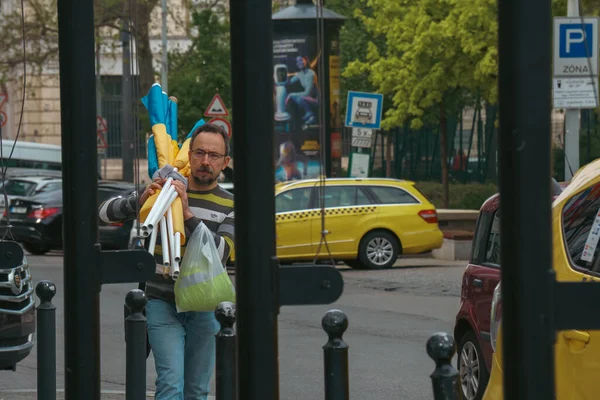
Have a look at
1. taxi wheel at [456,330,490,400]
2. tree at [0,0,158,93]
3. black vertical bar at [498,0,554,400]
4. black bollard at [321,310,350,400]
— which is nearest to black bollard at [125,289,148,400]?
black bollard at [321,310,350,400]

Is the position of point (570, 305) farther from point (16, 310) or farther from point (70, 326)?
point (16, 310)

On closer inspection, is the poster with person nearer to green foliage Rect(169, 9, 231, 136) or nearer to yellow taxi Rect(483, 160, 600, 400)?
green foliage Rect(169, 9, 231, 136)

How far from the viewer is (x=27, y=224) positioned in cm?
2480

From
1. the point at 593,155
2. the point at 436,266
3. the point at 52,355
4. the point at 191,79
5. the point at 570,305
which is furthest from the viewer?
the point at 191,79

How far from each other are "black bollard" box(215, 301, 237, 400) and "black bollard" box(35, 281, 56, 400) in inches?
58.5

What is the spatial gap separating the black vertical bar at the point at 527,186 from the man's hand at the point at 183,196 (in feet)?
9.12

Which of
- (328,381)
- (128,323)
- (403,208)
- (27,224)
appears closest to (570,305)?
(328,381)

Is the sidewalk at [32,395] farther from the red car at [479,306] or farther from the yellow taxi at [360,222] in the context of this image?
the yellow taxi at [360,222]

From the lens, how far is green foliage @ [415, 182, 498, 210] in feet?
106

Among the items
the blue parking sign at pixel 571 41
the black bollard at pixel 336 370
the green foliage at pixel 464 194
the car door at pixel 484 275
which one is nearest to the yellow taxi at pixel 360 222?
the blue parking sign at pixel 571 41

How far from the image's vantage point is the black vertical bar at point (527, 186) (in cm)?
296

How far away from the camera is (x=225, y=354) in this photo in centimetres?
511

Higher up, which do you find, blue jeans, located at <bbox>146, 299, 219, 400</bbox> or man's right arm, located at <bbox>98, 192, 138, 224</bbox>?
man's right arm, located at <bbox>98, 192, 138, 224</bbox>

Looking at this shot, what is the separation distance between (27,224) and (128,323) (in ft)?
65.1
